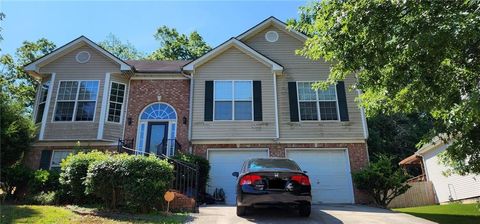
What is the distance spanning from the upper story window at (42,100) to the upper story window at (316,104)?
11.8 meters

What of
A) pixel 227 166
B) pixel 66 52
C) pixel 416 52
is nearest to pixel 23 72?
pixel 66 52

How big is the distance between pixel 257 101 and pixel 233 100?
43.3 inches

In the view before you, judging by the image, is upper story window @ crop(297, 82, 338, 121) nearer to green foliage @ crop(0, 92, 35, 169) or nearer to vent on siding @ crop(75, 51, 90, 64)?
vent on siding @ crop(75, 51, 90, 64)

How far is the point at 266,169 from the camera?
27.8 ft

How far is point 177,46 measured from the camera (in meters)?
36.2

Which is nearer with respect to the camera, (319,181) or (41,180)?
(41,180)

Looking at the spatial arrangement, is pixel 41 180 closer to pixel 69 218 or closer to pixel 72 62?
pixel 69 218

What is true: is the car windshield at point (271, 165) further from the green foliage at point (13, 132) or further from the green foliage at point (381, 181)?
the green foliage at point (13, 132)

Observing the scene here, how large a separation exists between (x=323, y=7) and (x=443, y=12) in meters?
2.64

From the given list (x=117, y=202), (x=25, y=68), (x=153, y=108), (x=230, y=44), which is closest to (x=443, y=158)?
(x=117, y=202)

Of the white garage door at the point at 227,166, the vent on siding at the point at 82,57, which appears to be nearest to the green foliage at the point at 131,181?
the white garage door at the point at 227,166

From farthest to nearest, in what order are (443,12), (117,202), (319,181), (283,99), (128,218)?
(283,99) → (319,181) → (117,202) → (128,218) → (443,12)

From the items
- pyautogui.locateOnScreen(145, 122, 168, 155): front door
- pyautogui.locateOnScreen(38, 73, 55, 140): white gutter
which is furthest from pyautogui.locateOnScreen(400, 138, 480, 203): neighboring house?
pyautogui.locateOnScreen(38, 73, 55, 140): white gutter

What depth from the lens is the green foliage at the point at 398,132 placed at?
34188 millimetres
